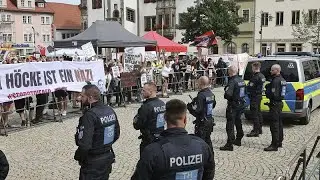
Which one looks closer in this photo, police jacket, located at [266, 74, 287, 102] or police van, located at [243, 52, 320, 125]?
police jacket, located at [266, 74, 287, 102]

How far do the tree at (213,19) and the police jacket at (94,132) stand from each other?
41408 mm

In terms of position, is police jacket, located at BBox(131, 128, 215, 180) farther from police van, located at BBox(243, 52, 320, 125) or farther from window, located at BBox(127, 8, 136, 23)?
window, located at BBox(127, 8, 136, 23)

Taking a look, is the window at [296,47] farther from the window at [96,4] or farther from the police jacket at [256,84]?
the police jacket at [256,84]

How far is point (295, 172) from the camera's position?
4.43 m

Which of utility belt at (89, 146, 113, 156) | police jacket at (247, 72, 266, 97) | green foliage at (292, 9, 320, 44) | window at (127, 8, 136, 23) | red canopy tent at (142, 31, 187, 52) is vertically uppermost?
window at (127, 8, 136, 23)

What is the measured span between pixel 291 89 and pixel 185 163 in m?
8.74

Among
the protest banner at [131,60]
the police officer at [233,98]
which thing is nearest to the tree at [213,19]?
the protest banner at [131,60]

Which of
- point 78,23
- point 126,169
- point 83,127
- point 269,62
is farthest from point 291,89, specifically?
point 78,23

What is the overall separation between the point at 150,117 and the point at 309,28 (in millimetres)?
46935

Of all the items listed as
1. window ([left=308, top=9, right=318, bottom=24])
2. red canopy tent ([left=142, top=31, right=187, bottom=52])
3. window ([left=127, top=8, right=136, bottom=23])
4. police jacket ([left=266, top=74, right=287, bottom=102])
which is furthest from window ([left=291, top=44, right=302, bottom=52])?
police jacket ([left=266, top=74, right=287, bottom=102])

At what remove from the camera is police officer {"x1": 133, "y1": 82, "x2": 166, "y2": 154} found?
5988 millimetres

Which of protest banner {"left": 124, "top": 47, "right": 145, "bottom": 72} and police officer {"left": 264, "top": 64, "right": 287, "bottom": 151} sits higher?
protest banner {"left": 124, "top": 47, "right": 145, "bottom": 72}

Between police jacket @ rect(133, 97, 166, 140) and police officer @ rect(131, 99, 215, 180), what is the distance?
2625mm

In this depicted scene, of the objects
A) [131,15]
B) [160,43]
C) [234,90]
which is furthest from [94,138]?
[131,15]
